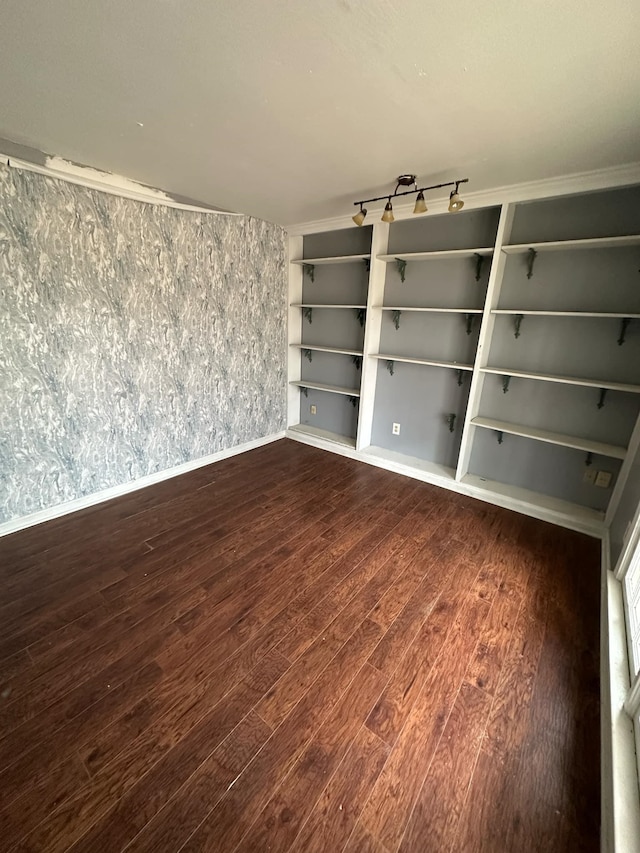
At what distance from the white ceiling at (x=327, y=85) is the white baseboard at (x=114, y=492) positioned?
88.2 inches

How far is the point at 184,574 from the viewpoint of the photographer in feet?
6.41

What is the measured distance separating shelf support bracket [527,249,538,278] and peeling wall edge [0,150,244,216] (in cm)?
261

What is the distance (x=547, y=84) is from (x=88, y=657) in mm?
2975

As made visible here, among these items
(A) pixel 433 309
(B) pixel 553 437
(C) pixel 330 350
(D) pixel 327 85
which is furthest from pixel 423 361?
(D) pixel 327 85

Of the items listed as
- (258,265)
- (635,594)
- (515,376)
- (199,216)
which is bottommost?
(635,594)

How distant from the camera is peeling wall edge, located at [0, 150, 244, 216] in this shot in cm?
194

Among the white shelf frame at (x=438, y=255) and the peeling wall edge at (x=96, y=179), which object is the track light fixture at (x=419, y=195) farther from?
the peeling wall edge at (x=96, y=179)

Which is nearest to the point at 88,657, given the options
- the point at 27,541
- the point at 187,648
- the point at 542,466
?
the point at 187,648

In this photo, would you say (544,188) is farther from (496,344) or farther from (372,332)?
(372,332)

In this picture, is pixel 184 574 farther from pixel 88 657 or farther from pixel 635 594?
pixel 635 594

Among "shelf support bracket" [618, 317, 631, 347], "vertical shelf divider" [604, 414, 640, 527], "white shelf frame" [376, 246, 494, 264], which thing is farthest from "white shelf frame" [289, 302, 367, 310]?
"vertical shelf divider" [604, 414, 640, 527]

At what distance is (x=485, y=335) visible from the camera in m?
2.62

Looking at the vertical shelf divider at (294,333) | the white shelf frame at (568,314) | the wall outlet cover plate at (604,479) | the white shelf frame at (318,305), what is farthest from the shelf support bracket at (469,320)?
the vertical shelf divider at (294,333)

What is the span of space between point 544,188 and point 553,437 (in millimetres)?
1670
